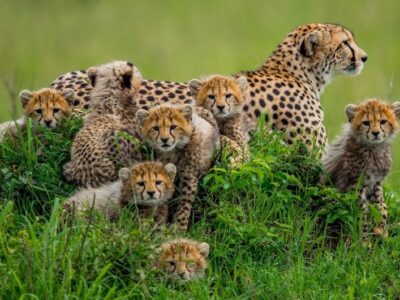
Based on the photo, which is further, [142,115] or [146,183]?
[142,115]

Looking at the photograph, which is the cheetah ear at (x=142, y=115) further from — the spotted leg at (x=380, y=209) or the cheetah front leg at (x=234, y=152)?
the spotted leg at (x=380, y=209)

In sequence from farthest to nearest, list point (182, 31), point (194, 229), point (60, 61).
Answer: point (182, 31) → point (60, 61) → point (194, 229)

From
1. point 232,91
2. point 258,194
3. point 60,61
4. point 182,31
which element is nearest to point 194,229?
point 258,194

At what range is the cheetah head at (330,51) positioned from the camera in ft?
29.8

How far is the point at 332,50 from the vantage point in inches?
358

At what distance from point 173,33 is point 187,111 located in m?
10.3

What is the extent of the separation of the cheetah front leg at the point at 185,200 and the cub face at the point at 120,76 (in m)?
0.81

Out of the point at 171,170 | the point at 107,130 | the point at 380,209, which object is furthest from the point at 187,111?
the point at 380,209

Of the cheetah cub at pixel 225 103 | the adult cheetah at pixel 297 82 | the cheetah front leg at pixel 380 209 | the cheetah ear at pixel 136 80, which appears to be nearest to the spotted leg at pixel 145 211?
the cheetah cub at pixel 225 103

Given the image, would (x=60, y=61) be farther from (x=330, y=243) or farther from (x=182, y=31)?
(x=330, y=243)

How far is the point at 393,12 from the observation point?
724 inches

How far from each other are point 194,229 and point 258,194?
1.39 feet

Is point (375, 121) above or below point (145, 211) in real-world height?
above

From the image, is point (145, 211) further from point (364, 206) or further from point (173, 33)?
point (173, 33)
